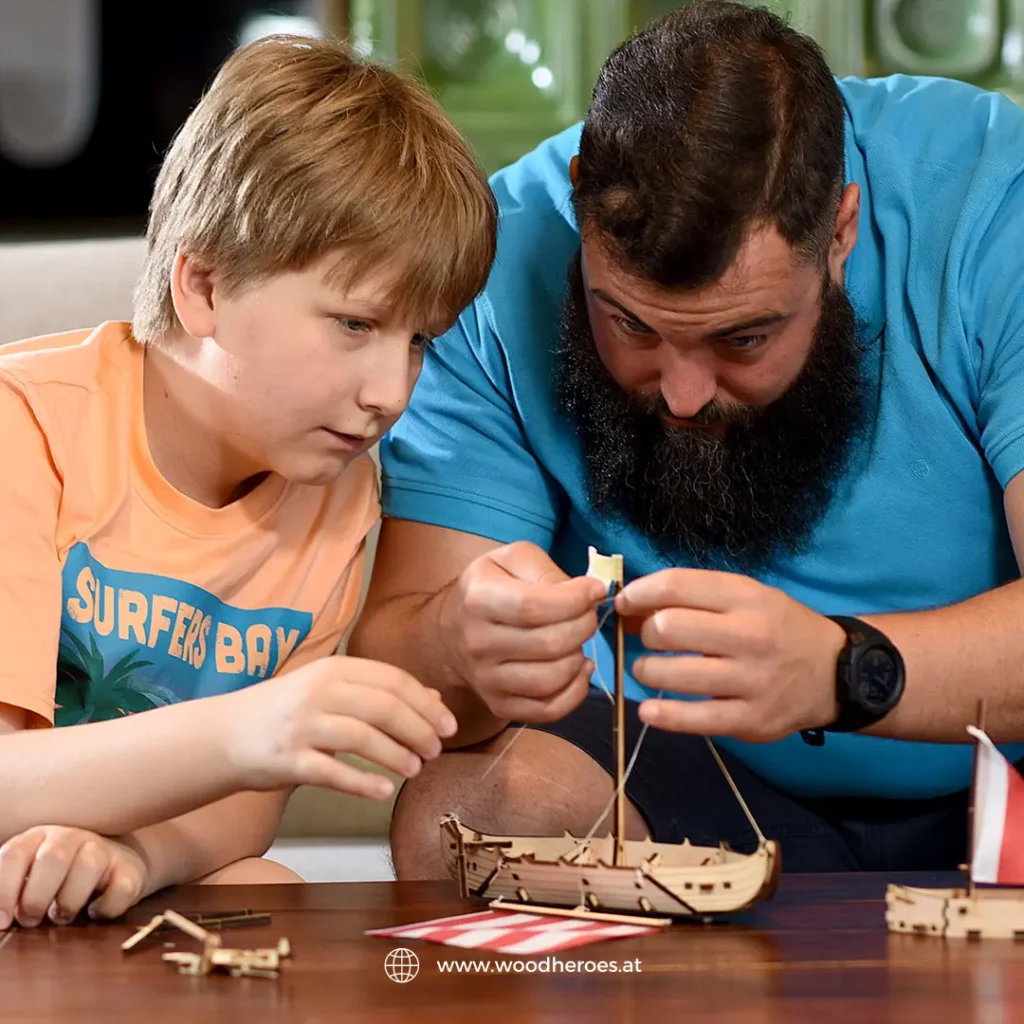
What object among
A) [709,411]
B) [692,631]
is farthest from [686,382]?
[692,631]

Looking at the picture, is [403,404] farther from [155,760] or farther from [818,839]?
[818,839]

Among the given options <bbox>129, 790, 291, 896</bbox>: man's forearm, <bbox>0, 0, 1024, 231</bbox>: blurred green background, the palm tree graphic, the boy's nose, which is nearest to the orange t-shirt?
the palm tree graphic

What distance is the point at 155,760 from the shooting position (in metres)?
1.08

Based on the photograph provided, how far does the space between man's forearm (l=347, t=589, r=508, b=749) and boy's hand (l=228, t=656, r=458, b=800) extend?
34 cm

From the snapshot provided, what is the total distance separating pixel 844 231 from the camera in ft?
4.84

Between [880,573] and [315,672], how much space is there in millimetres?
734

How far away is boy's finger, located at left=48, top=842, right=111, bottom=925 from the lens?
1033mm

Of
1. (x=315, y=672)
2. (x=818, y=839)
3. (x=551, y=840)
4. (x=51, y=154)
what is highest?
(x=51, y=154)

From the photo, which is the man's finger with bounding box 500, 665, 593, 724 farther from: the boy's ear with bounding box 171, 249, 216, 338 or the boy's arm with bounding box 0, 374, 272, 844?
the boy's ear with bounding box 171, 249, 216, 338

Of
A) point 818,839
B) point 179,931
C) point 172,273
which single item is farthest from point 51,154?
point 179,931

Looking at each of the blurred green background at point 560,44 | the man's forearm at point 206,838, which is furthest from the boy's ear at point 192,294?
the blurred green background at point 560,44

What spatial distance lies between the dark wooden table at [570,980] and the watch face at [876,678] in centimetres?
17

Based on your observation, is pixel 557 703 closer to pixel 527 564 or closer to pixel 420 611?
pixel 527 564

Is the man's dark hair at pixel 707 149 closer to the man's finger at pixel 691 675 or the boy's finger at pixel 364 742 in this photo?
the man's finger at pixel 691 675
